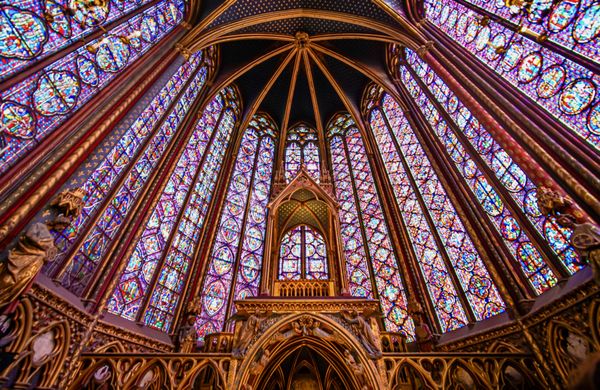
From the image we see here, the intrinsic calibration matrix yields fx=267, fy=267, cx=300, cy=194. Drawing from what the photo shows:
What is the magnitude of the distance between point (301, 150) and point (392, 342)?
35.2ft

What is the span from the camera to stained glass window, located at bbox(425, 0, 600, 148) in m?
4.64

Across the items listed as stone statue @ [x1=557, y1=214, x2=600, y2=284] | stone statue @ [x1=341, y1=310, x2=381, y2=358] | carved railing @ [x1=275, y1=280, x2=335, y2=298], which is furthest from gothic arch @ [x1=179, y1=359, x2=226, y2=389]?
stone statue @ [x1=557, y1=214, x2=600, y2=284]

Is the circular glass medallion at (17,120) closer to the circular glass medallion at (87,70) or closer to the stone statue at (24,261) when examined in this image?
the circular glass medallion at (87,70)

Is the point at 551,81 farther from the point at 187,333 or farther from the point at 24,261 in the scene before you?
the point at 187,333

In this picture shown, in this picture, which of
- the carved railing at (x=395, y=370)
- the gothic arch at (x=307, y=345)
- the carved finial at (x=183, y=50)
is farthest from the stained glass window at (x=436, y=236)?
the carved finial at (x=183, y=50)

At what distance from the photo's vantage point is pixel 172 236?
8273mm

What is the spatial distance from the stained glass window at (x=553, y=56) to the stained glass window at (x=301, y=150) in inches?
317

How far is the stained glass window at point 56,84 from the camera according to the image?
4391 millimetres

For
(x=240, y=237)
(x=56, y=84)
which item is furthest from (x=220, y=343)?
(x=56, y=84)

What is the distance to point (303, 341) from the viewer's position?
17.1 feet

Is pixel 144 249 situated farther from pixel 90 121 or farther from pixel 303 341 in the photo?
pixel 303 341

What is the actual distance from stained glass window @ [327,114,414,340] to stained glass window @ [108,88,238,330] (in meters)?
5.70

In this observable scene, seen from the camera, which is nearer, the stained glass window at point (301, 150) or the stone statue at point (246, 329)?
the stone statue at point (246, 329)

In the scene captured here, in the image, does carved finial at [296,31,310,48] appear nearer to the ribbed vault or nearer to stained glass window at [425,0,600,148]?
Answer: the ribbed vault
